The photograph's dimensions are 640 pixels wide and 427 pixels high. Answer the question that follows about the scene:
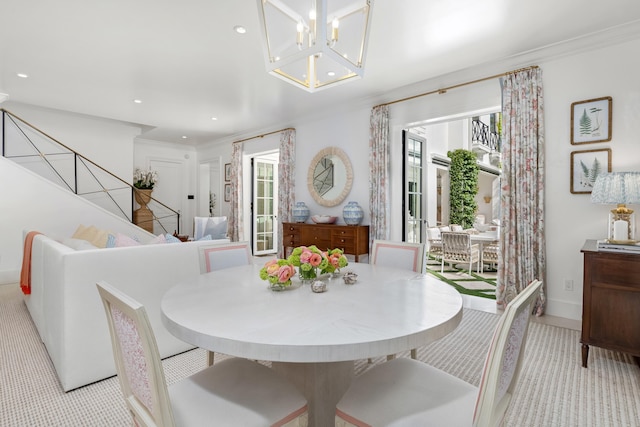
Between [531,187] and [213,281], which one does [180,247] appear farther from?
[531,187]

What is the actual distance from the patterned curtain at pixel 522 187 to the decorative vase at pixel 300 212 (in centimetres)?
299

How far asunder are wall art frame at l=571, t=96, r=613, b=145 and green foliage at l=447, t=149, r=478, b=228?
499 cm

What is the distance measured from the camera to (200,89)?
448 centimetres

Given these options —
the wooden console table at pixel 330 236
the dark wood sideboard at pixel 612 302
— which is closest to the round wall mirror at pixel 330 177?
the wooden console table at pixel 330 236

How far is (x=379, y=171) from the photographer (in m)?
4.60

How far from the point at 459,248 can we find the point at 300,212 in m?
2.69

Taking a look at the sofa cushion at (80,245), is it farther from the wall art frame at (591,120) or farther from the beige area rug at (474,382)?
the wall art frame at (591,120)

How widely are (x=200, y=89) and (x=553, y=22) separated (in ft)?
13.4

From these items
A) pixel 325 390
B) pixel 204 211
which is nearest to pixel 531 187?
pixel 325 390

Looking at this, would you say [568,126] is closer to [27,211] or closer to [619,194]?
[619,194]

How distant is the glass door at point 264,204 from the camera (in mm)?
7230

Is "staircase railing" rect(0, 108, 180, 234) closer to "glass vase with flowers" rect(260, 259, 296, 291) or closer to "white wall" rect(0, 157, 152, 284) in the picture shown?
"white wall" rect(0, 157, 152, 284)

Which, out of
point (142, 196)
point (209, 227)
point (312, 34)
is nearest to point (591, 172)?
point (312, 34)

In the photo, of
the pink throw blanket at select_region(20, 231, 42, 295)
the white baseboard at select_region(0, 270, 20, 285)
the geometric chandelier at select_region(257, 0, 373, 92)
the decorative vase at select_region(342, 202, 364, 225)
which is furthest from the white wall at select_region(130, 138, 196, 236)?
the geometric chandelier at select_region(257, 0, 373, 92)
